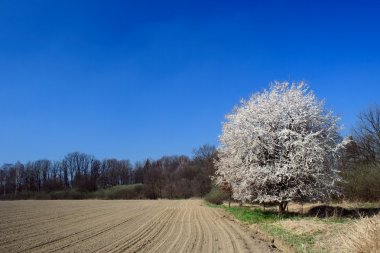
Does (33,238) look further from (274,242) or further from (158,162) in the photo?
(158,162)

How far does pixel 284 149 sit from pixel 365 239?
15.9 metres

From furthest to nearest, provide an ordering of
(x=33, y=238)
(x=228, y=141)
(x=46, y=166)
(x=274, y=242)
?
1. (x=46, y=166)
2. (x=228, y=141)
3. (x=33, y=238)
4. (x=274, y=242)

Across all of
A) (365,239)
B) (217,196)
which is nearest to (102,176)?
(217,196)

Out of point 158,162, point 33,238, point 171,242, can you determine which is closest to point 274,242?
point 171,242

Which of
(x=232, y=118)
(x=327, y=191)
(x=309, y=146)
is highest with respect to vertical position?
(x=232, y=118)

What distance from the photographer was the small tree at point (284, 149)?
2392 cm

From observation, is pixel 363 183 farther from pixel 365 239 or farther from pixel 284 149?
pixel 365 239

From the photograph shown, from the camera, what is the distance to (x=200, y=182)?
103125 mm

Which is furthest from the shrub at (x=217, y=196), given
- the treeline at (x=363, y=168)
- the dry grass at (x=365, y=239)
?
the dry grass at (x=365, y=239)

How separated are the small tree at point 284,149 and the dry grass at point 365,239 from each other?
13.6 metres

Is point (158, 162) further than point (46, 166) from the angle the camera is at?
Yes

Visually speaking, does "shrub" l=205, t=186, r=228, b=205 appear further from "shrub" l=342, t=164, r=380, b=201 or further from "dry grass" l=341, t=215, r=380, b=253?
"dry grass" l=341, t=215, r=380, b=253

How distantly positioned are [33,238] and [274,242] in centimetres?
1058

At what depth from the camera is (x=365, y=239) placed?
9.06m
